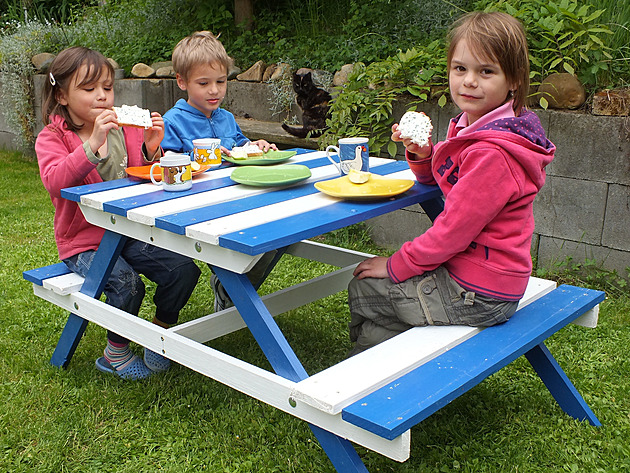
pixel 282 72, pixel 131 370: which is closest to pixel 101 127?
pixel 131 370

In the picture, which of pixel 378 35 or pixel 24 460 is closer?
pixel 24 460

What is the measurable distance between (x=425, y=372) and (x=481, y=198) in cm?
52

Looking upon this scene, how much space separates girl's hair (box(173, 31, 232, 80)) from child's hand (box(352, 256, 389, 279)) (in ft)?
4.11

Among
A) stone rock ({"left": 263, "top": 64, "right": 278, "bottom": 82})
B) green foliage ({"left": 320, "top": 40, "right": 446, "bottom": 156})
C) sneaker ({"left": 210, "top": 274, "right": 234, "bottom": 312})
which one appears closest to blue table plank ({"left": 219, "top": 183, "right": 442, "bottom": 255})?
sneaker ({"left": 210, "top": 274, "right": 234, "bottom": 312})

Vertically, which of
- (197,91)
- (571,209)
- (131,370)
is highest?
(197,91)

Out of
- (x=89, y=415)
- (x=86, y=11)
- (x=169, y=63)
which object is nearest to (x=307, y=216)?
(x=89, y=415)

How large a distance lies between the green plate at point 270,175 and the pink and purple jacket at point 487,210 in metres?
0.50

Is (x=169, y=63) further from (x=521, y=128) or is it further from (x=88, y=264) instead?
(x=521, y=128)

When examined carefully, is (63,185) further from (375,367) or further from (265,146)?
(375,367)

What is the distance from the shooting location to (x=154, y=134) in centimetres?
272

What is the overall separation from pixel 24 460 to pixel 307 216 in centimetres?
126

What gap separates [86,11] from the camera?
9445 mm

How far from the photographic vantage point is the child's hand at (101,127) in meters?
2.38

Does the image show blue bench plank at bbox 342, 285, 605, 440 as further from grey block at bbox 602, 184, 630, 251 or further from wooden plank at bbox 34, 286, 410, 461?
grey block at bbox 602, 184, 630, 251
